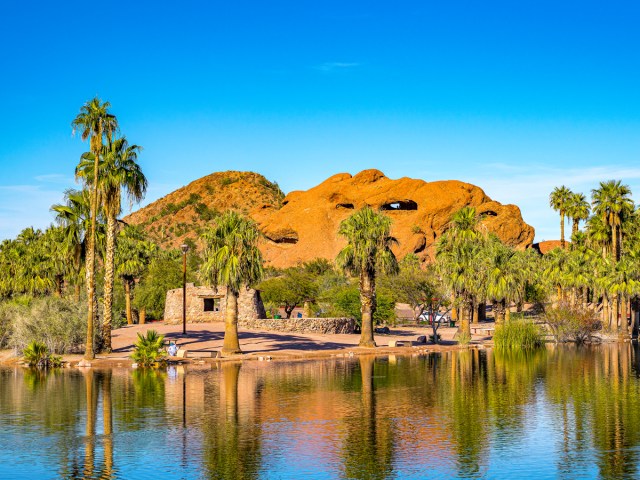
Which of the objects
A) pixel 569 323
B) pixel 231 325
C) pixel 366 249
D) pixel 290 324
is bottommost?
pixel 569 323

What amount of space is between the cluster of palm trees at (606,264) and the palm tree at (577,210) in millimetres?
14009

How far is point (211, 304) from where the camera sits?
219 ft

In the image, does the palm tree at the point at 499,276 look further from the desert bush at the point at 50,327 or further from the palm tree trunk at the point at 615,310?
the desert bush at the point at 50,327

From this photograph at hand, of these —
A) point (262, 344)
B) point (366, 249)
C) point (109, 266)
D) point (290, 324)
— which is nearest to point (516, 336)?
point (366, 249)

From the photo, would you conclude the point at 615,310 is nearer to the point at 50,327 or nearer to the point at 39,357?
the point at 50,327

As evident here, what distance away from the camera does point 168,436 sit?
21375 mm

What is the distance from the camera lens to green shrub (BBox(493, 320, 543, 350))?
56219 millimetres

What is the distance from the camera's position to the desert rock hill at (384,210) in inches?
6088

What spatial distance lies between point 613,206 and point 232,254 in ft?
132

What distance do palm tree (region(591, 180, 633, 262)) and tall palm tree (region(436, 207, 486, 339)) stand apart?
15.1m

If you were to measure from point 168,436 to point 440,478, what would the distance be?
7.95 meters

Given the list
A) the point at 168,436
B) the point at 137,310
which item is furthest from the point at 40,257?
the point at 168,436

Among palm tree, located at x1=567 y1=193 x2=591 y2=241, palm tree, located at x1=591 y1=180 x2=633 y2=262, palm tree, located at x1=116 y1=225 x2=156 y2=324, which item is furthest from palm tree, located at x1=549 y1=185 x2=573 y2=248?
palm tree, located at x1=116 y1=225 x2=156 y2=324

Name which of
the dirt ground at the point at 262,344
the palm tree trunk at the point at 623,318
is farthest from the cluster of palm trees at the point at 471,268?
the palm tree trunk at the point at 623,318
